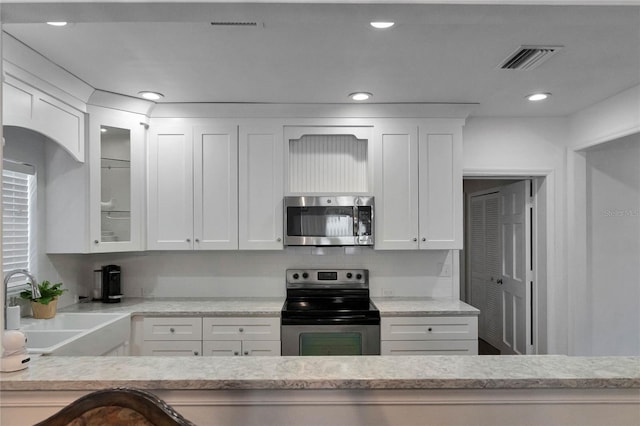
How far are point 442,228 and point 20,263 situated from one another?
9.90 ft

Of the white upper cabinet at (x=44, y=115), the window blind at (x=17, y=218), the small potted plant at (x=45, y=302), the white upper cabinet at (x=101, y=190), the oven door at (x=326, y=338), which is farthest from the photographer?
the oven door at (x=326, y=338)

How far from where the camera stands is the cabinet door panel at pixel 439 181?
3375 mm

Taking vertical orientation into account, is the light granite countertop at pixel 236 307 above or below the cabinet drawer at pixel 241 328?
above

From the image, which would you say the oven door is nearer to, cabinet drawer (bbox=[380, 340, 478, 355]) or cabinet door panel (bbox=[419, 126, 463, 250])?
cabinet drawer (bbox=[380, 340, 478, 355])

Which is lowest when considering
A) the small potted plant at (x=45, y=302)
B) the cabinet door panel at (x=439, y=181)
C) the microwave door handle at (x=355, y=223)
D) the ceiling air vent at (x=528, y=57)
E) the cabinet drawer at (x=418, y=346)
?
the cabinet drawer at (x=418, y=346)

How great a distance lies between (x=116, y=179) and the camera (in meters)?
Answer: 3.18

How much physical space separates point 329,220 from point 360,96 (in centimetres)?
98

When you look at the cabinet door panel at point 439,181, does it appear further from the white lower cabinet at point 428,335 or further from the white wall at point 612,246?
the white wall at point 612,246

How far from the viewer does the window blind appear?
265 centimetres

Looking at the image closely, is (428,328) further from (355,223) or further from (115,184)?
(115,184)

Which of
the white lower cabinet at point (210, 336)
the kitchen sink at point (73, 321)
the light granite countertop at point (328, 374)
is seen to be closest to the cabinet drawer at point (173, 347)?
the white lower cabinet at point (210, 336)

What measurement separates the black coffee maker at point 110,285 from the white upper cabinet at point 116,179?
40 centimetres

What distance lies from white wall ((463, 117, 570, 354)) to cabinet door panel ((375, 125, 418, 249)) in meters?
0.62

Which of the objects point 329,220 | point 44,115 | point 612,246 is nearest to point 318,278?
point 329,220
